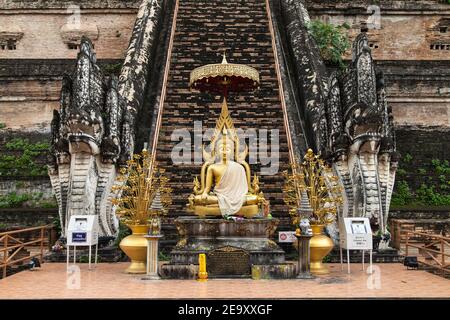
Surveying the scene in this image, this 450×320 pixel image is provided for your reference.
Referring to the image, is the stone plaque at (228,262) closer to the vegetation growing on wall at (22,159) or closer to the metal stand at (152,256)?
the metal stand at (152,256)

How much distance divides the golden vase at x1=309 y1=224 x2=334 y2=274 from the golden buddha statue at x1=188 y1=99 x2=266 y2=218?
36.0 inches

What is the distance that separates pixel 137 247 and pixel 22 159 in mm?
5794

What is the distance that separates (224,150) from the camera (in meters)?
9.45

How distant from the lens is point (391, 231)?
38.3ft

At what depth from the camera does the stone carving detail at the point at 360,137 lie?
10430mm

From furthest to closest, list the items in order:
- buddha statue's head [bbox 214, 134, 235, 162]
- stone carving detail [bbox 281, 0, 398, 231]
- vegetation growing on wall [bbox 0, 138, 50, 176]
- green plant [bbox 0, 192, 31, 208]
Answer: vegetation growing on wall [bbox 0, 138, 50, 176]
green plant [bbox 0, 192, 31, 208]
stone carving detail [bbox 281, 0, 398, 231]
buddha statue's head [bbox 214, 134, 235, 162]

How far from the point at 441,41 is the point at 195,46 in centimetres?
757

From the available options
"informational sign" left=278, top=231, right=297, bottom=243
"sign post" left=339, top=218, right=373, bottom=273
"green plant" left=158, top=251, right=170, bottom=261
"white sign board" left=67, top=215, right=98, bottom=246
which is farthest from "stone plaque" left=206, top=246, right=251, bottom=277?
"informational sign" left=278, top=231, right=297, bottom=243

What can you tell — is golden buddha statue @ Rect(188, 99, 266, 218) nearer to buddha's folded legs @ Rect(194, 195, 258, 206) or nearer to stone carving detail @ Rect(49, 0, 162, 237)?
buddha's folded legs @ Rect(194, 195, 258, 206)

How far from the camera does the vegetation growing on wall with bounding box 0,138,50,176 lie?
13195mm

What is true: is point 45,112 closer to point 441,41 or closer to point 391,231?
point 391,231

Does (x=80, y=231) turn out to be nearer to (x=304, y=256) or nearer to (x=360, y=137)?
(x=304, y=256)

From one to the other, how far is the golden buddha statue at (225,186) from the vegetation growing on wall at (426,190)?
14.7 ft

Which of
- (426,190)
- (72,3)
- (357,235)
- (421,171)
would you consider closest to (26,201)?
(357,235)
